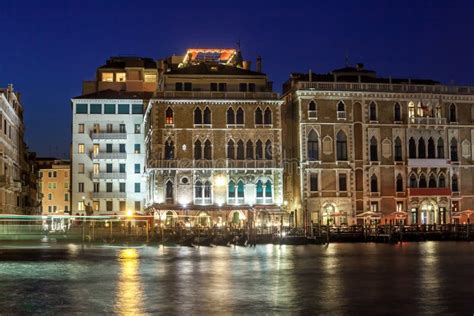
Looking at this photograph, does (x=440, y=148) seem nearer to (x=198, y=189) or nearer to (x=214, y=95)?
(x=214, y=95)

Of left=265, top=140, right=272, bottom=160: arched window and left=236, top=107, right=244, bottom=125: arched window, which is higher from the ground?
left=236, top=107, right=244, bottom=125: arched window

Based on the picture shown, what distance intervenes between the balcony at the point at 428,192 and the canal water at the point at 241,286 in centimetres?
2832

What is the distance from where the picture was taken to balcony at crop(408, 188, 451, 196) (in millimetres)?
64062

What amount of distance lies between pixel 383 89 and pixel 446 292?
145 feet

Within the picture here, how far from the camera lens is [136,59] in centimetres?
8306

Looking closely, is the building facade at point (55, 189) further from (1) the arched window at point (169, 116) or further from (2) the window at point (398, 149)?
(2) the window at point (398, 149)

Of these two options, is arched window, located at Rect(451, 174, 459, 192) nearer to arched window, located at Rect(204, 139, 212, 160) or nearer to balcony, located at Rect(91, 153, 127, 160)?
arched window, located at Rect(204, 139, 212, 160)

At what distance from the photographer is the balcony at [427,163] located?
64.4m

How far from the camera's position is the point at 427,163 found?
6456 cm

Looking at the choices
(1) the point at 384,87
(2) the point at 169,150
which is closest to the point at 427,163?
(1) the point at 384,87

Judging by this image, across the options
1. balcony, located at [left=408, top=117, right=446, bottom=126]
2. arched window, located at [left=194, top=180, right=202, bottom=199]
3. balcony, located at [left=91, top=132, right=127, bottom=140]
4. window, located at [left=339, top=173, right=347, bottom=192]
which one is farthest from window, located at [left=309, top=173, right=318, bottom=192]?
balcony, located at [left=91, top=132, right=127, bottom=140]

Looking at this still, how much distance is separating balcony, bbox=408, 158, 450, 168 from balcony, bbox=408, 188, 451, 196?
1.88 meters

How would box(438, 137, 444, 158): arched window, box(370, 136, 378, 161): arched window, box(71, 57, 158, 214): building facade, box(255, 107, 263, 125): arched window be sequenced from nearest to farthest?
1. box(255, 107, 263, 125): arched window
2. box(370, 136, 378, 161): arched window
3. box(438, 137, 444, 158): arched window
4. box(71, 57, 158, 214): building facade

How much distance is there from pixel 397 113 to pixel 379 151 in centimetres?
361
